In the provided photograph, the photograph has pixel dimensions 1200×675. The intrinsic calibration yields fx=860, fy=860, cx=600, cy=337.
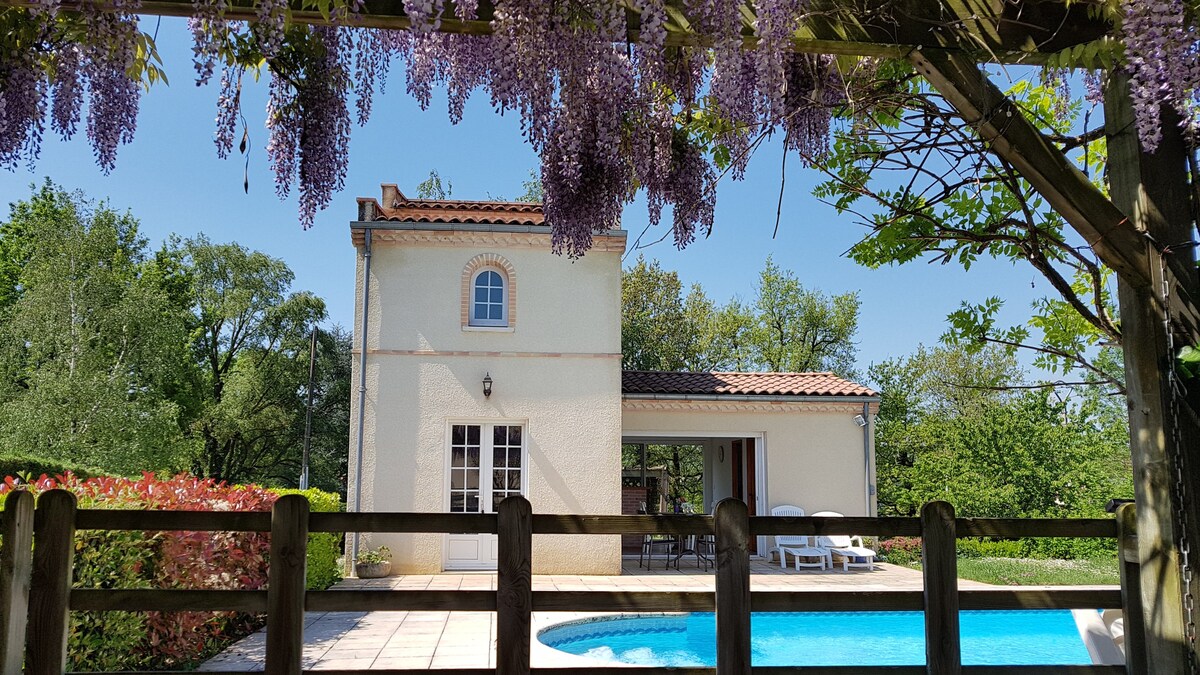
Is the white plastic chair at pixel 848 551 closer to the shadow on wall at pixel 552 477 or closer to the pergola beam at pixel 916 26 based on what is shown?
the shadow on wall at pixel 552 477

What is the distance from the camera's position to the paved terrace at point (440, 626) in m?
5.62

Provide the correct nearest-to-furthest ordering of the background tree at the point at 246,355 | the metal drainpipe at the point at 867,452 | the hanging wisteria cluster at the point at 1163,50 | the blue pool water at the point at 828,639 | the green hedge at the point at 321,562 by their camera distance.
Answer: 1. the hanging wisteria cluster at the point at 1163,50
2. the blue pool water at the point at 828,639
3. the green hedge at the point at 321,562
4. the metal drainpipe at the point at 867,452
5. the background tree at the point at 246,355

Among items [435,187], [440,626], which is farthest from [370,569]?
[435,187]

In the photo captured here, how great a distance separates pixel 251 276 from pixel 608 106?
2620 centimetres


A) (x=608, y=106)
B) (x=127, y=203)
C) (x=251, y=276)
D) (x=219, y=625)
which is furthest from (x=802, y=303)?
(x=608, y=106)

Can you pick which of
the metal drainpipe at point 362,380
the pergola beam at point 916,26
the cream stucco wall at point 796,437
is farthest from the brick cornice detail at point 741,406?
the pergola beam at point 916,26

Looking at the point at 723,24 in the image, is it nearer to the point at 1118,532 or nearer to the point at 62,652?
the point at 1118,532

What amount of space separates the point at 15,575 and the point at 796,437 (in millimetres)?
11170

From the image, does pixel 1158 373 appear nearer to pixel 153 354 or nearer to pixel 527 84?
pixel 527 84

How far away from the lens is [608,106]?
2973 mm

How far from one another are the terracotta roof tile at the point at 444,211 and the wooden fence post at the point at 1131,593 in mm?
8228

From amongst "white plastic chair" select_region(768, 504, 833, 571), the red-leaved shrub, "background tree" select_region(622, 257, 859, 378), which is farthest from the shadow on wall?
"background tree" select_region(622, 257, 859, 378)

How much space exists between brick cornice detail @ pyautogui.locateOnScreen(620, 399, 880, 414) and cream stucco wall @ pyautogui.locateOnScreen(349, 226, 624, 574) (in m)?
1.68

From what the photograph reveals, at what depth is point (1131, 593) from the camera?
317 centimetres
